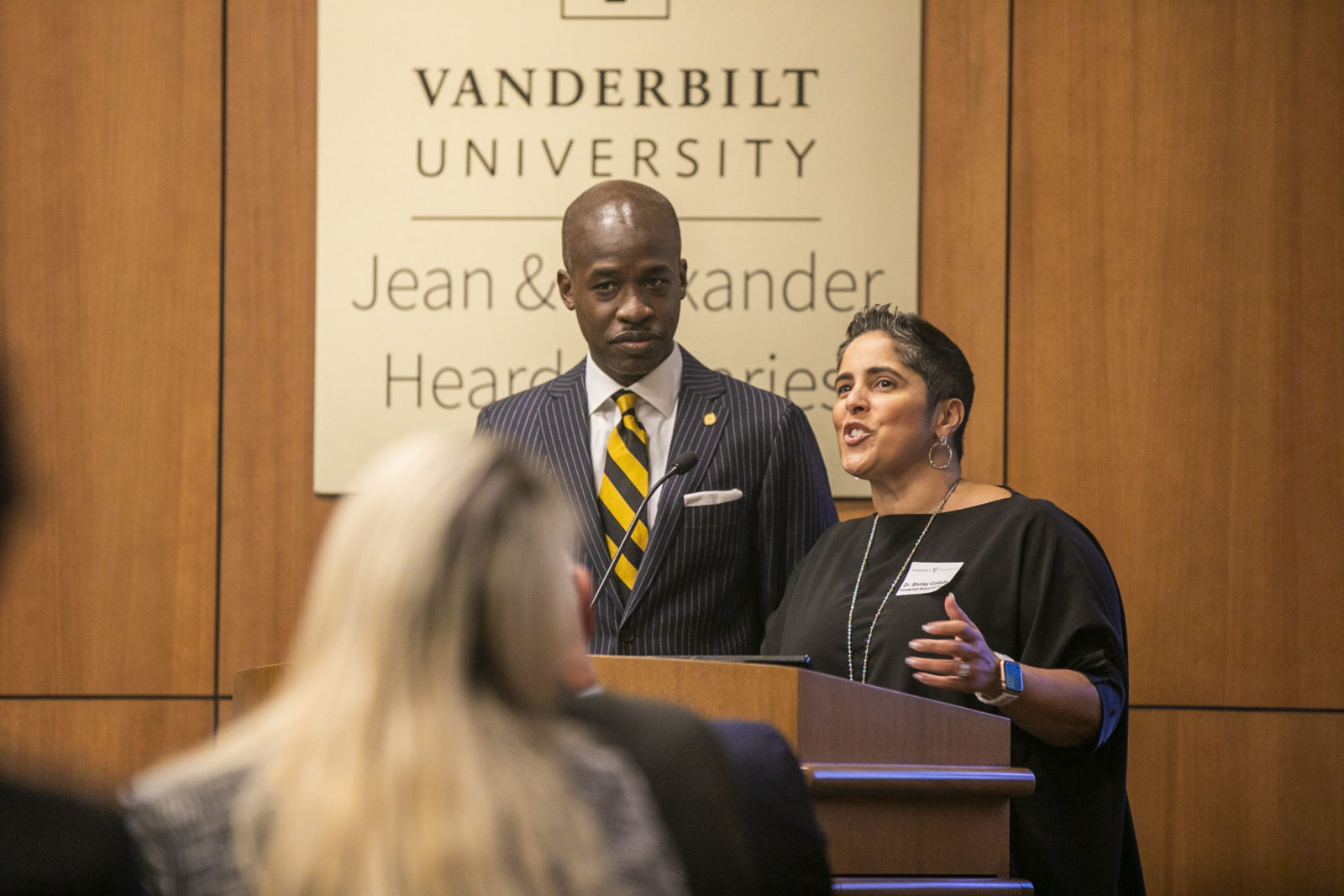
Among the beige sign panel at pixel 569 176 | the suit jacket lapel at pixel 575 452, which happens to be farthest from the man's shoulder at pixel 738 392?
the beige sign panel at pixel 569 176

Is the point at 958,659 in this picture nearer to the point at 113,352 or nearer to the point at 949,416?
the point at 949,416

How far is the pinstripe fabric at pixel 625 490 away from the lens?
10.00 feet

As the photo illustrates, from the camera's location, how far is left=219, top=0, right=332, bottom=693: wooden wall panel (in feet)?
13.4

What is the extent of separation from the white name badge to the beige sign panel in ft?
4.31

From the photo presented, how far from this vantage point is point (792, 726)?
1.93 metres

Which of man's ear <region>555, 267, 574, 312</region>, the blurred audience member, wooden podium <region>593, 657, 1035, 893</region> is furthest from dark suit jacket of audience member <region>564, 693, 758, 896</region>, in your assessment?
man's ear <region>555, 267, 574, 312</region>

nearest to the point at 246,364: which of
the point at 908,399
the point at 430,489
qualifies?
the point at 908,399

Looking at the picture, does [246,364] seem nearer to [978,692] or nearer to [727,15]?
[727,15]

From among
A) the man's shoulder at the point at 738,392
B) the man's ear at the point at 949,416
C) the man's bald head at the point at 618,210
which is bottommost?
the man's ear at the point at 949,416

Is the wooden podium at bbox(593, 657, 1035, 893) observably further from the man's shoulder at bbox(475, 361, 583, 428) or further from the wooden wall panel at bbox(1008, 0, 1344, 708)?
the wooden wall panel at bbox(1008, 0, 1344, 708)

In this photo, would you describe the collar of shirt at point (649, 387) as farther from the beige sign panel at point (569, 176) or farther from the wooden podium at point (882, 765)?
the wooden podium at point (882, 765)

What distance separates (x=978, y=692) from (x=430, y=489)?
1.49 m

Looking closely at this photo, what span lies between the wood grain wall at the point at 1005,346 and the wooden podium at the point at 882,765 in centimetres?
203

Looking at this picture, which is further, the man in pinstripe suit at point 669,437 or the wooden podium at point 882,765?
the man in pinstripe suit at point 669,437
